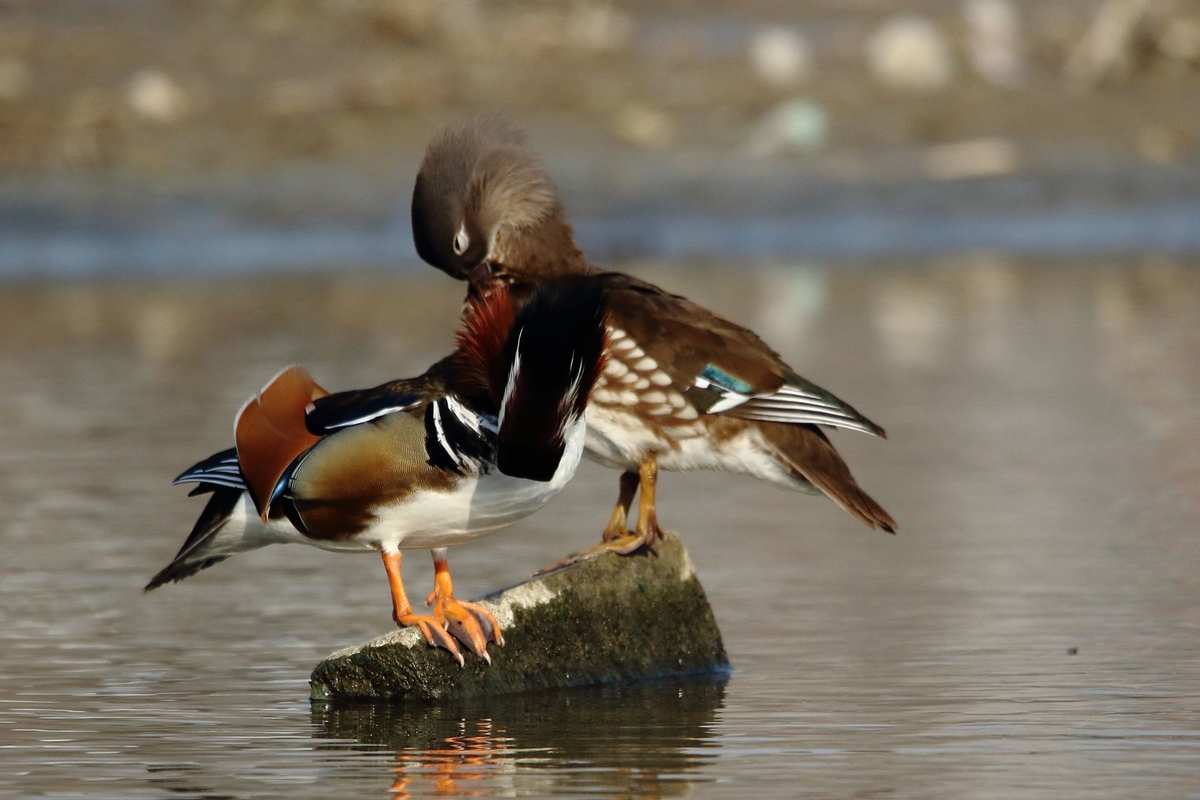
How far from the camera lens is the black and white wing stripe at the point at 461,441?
7504mm

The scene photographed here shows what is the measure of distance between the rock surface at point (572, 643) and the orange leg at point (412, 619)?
1.8 inches

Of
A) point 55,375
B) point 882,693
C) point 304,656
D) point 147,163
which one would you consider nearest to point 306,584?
point 304,656

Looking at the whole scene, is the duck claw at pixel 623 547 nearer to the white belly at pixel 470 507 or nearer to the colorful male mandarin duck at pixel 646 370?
the colorful male mandarin duck at pixel 646 370

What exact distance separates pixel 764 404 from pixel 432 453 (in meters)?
1.21

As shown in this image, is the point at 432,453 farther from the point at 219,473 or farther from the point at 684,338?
the point at 684,338

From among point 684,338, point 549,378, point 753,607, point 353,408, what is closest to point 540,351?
point 549,378

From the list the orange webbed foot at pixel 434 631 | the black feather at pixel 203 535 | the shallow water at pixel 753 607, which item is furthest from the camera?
the black feather at pixel 203 535

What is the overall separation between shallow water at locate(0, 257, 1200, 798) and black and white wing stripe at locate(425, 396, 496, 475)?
72 centimetres

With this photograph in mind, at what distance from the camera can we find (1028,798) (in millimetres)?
6355

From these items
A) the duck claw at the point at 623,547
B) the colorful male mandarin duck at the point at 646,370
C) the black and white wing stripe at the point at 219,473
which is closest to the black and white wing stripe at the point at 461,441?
the black and white wing stripe at the point at 219,473

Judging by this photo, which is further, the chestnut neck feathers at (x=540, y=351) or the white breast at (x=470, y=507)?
the white breast at (x=470, y=507)

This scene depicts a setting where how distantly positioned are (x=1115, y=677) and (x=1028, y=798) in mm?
1569

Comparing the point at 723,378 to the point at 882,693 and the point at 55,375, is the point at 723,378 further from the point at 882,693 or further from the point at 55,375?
the point at 55,375

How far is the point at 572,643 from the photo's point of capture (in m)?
8.20
